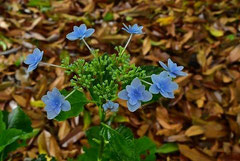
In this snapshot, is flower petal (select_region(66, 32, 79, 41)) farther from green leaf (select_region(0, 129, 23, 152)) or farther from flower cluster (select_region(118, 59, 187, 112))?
green leaf (select_region(0, 129, 23, 152))

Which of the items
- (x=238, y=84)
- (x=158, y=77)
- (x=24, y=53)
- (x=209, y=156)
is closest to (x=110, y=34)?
(x=24, y=53)

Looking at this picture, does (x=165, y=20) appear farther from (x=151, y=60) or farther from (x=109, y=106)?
(x=109, y=106)

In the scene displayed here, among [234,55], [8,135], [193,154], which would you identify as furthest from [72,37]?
[234,55]

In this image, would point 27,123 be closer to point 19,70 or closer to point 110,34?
point 19,70

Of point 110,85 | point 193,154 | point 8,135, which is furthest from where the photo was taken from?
point 193,154

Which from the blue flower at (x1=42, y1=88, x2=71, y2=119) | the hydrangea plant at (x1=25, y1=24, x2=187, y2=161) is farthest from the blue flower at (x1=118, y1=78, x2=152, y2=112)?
the blue flower at (x1=42, y1=88, x2=71, y2=119)

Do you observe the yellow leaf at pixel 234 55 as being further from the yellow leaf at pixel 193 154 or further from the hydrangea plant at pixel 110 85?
the hydrangea plant at pixel 110 85

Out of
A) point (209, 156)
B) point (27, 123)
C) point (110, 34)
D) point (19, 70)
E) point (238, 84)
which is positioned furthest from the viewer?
point (110, 34)

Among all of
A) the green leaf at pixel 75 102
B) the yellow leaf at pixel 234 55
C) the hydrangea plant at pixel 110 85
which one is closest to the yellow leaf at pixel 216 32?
the yellow leaf at pixel 234 55
